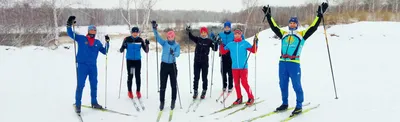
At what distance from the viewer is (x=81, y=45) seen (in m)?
5.27

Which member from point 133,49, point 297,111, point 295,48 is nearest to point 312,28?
point 295,48

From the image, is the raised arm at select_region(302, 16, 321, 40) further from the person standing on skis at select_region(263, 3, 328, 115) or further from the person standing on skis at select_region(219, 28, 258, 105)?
the person standing on skis at select_region(219, 28, 258, 105)

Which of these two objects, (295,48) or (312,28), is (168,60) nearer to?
(295,48)

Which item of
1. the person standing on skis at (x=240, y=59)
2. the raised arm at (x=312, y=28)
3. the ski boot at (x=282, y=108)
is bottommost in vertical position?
the ski boot at (x=282, y=108)

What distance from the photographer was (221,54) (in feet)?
20.7

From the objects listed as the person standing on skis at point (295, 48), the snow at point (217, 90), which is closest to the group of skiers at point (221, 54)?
the person standing on skis at point (295, 48)

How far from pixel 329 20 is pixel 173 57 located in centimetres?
2249

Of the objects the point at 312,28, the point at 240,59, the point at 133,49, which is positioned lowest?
the point at 240,59

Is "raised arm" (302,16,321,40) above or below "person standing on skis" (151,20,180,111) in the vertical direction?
above

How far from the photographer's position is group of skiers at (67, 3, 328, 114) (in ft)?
15.6

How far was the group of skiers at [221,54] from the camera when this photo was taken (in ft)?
15.6

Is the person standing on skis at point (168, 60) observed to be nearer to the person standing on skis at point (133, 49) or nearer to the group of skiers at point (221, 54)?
the group of skiers at point (221, 54)

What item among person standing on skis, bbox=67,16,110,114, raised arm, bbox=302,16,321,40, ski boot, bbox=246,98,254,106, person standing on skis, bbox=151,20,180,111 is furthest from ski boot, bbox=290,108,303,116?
person standing on skis, bbox=67,16,110,114

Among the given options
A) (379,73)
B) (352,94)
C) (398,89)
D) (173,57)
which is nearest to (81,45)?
(173,57)
